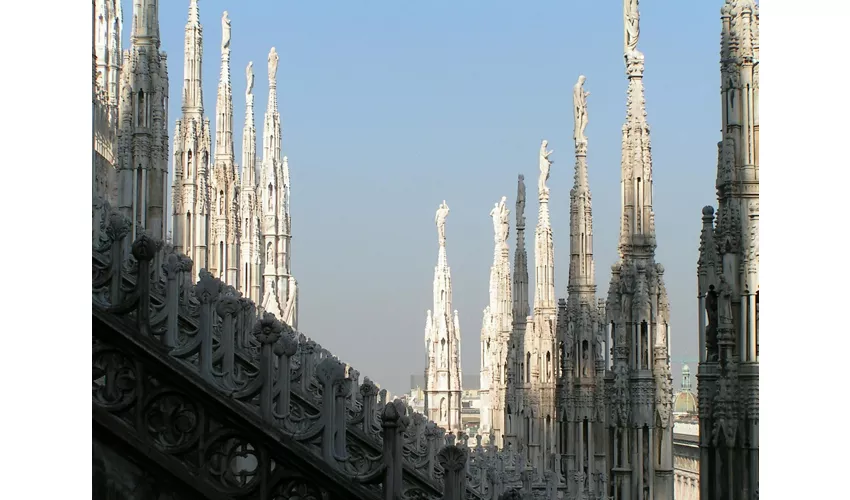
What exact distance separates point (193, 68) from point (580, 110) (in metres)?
8.67

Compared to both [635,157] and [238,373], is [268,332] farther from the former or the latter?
[635,157]

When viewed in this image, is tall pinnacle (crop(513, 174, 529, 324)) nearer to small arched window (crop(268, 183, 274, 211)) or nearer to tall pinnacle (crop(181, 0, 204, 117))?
small arched window (crop(268, 183, 274, 211))

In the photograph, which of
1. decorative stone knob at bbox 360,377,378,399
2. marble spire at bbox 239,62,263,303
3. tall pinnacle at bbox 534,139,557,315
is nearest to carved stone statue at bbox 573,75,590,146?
tall pinnacle at bbox 534,139,557,315

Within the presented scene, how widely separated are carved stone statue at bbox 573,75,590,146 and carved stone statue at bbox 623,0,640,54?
805 cm

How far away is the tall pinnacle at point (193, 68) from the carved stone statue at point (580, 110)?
27.3 feet

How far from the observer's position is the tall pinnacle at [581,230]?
26.6 m

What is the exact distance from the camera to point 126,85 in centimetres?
1759

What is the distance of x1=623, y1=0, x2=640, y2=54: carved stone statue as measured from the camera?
18906 millimetres

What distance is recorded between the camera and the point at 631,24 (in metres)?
18.9

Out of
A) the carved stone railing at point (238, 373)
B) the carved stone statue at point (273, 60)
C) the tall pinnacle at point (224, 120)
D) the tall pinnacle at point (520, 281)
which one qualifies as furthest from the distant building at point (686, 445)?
the carved stone railing at point (238, 373)

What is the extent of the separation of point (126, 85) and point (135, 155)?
1.10 meters

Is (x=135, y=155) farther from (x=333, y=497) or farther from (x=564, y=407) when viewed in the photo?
(x=564, y=407)

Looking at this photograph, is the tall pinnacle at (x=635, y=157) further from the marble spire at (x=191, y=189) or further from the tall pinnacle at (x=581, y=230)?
the marble spire at (x=191, y=189)
